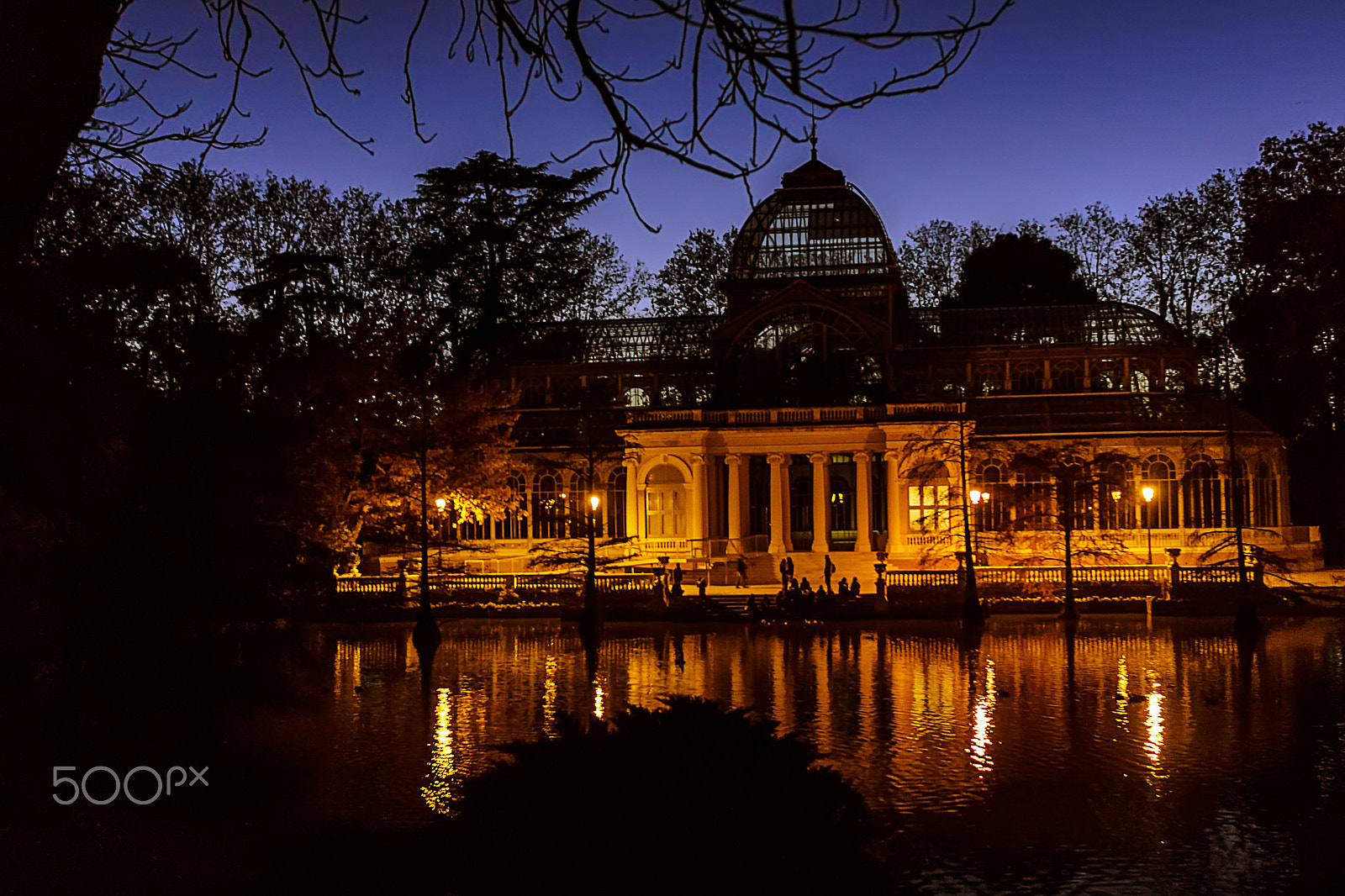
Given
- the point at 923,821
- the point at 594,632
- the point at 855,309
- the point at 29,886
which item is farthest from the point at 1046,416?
the point at 29,886

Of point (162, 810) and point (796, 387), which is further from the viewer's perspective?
point (796, 387)

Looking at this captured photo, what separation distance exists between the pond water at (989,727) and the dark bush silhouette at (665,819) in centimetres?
164

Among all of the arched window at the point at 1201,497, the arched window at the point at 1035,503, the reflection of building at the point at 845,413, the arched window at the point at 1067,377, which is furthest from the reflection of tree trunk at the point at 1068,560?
the arched window at the point at 1067,377

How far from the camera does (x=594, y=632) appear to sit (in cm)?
2950

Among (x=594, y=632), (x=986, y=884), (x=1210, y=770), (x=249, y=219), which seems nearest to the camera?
(x=986, y=884)

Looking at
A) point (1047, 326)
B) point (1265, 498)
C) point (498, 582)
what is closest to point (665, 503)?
point (498, 582)

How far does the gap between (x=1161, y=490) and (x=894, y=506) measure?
1022 cm

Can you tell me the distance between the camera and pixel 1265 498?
47.6 m

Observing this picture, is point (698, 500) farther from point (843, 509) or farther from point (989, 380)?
point (989, 380)

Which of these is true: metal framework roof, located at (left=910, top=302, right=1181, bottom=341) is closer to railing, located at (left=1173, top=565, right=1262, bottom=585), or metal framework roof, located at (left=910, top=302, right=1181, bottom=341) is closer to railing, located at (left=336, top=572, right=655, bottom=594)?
railing, located at (left=1173, top=565, right=1262, bottom=585)

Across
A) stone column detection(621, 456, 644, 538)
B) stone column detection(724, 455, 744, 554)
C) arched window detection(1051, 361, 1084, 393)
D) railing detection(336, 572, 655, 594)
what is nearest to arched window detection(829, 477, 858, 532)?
stone column detection(724, 455, 744, 554)

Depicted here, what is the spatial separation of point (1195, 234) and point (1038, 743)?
149ft

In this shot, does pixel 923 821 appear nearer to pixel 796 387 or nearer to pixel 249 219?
pixel 796 387

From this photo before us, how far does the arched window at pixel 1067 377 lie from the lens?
50.7 meters
